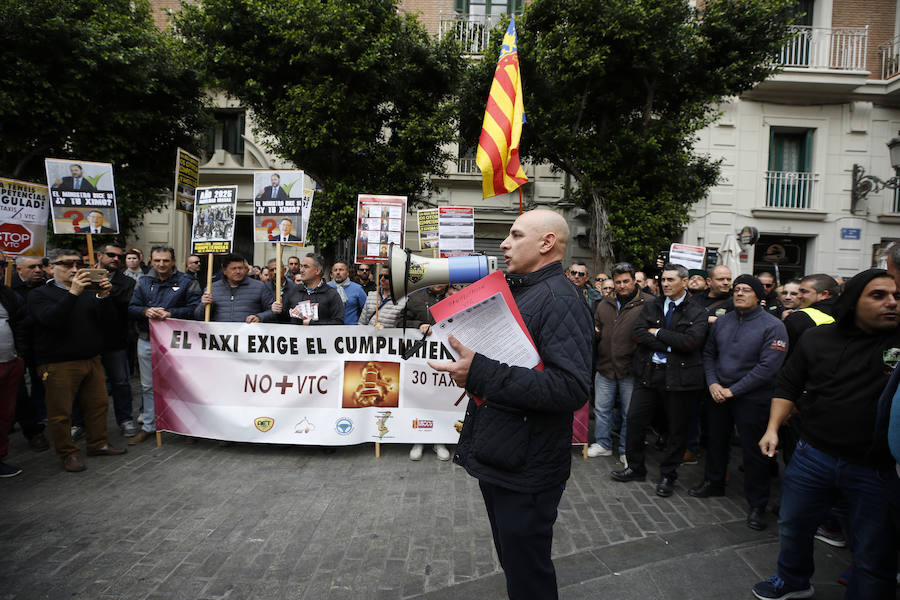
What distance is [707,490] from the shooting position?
14.1 feet

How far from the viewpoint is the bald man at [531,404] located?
1.83m

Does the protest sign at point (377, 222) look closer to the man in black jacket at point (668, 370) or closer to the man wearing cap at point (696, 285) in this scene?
the man in black jacket at point (668, 370)

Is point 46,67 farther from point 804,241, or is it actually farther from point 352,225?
point 804,241

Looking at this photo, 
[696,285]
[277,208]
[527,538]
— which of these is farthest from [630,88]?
[527,538]

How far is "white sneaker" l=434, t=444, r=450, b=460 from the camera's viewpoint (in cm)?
498

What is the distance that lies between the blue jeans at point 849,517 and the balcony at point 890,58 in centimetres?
1735

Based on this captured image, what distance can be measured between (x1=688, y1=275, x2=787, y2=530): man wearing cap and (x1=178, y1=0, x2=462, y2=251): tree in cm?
785

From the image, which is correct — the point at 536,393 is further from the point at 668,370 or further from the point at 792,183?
the point at 792,183

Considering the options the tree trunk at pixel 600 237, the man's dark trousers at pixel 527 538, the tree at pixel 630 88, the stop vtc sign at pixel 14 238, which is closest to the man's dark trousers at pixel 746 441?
the man's dark trousers at pixel 527 538

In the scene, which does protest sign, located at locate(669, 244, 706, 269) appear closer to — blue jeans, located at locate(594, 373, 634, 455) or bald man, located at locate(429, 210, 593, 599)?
blue jeans, located at locate(594, 373, 634, 455)

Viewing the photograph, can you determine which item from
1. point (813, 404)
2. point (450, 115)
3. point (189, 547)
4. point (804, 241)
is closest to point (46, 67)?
point (450, 115)

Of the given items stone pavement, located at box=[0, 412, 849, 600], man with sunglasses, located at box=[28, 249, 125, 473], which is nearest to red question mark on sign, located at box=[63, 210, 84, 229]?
man with sunglasses, located at box=[28, 249, 125, 473]

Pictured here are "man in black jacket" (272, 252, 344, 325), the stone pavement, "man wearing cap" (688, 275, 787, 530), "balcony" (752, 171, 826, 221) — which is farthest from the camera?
"balcony" (752, 171, 826, 221)

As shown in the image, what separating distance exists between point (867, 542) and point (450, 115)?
10017 mm
